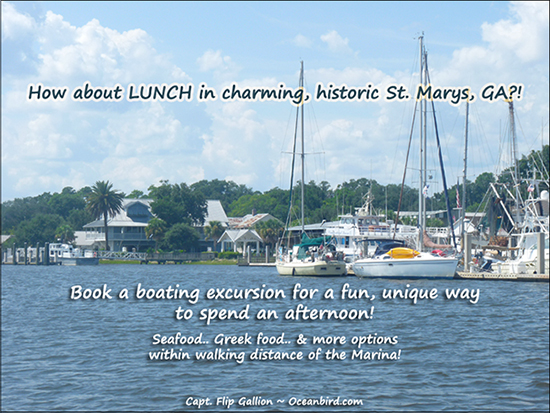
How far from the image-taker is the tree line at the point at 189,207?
9256 centimetres

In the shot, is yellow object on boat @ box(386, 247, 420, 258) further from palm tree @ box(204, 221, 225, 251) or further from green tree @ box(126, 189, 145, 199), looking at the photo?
green tree @ box(126, 189, 145, 199)

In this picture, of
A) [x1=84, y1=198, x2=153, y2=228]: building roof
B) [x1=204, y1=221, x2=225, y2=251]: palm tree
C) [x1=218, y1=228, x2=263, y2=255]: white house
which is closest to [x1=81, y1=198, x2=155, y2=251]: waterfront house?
[x1=84, y1=198, x2=153, y2=228]: building roof

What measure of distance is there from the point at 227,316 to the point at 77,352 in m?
7.02

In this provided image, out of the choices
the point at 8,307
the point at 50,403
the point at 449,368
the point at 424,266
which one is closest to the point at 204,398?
the point at 50,403

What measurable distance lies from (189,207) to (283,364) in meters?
94.0

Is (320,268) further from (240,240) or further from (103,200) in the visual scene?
(103,200)

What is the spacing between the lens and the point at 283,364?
15.5 metres

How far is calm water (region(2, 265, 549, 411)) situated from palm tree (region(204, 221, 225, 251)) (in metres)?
76.3

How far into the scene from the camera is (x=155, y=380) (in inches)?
550

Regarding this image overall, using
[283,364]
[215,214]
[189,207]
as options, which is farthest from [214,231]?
[283,364]

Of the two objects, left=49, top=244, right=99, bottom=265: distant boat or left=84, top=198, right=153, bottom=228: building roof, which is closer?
left=49, top=244, right=99, bottom=265: distant boat

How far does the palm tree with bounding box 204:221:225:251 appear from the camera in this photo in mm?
102438

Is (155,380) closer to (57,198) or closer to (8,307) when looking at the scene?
(8,307)

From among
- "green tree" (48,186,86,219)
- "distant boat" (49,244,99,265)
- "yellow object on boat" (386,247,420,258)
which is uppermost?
"green tree" (48,186,86,219)
